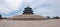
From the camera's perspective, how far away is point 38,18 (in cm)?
3922

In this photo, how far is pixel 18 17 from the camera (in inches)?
1606

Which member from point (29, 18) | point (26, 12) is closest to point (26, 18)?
point (29, 18)

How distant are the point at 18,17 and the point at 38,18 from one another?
5.00 meters

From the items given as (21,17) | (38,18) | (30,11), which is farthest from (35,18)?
(30,11)

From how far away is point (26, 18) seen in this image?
39000 mm

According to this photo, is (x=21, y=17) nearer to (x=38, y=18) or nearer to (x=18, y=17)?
(x=18, y=17)

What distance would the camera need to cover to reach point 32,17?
39.3 meters

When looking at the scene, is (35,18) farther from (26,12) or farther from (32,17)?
(26,12)

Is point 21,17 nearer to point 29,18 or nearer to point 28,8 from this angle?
point 29,18

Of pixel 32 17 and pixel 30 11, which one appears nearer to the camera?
pixel 32 17

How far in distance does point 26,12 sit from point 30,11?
1.16 metres

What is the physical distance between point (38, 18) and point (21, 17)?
4074 mm

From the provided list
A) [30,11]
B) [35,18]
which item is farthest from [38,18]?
[30,11]

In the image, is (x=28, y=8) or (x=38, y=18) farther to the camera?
(x=28, y=8)
